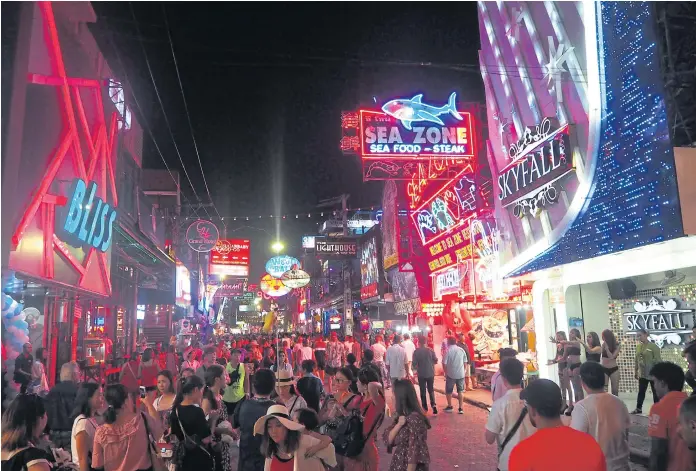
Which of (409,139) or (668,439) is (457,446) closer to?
(668,439)

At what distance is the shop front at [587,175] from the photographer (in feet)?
30.1

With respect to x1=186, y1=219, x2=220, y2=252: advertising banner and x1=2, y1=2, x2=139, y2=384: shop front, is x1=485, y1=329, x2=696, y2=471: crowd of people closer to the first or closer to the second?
x1=2, y1=2, x2=139, y2=384: shop front

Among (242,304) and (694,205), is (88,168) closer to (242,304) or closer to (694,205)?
(694,205)

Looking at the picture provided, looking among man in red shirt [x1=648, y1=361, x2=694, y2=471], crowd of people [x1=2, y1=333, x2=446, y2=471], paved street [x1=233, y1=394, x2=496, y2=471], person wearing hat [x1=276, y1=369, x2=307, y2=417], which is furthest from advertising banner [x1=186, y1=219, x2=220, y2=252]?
man in red shirt [x1=648, y1=361, x2=694, y2=471]

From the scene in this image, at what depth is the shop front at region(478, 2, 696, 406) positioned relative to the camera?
918 cm

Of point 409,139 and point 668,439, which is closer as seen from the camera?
point 668,439

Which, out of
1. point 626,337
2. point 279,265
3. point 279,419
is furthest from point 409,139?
point 279,265

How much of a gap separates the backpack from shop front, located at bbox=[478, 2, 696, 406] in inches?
230

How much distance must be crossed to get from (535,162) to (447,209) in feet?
25.6

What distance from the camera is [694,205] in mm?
8281

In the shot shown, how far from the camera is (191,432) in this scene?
17.8 ft

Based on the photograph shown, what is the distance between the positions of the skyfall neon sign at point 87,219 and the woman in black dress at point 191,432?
831 centimetres

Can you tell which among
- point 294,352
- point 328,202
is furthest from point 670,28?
point 328,202

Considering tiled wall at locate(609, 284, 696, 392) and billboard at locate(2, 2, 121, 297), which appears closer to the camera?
billboard at locate(2, 2, 121, 297)
